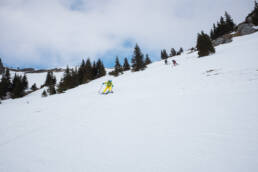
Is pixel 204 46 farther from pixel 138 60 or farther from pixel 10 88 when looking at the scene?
pixel 10 88

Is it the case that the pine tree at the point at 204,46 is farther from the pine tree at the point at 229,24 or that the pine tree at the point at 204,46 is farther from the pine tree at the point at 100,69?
the pine tree at the point at 229,24

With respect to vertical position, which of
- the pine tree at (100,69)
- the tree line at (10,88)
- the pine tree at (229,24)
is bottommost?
the tree line at (10,88)

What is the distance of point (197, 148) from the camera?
1.83m

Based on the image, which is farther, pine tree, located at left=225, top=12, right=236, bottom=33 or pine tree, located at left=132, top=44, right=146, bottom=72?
pine tree, located at left=225, top=12, right=236, bottom=33

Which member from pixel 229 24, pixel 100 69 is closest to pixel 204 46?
pixel 100 69

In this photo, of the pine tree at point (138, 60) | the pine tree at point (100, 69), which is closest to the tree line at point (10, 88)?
the pine tree at point (100, 69)

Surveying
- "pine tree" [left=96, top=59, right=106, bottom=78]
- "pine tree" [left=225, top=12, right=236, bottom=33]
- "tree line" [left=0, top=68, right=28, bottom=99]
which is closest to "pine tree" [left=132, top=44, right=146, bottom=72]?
"pine tree" [left=96, top=59, right=106, bottom=78]

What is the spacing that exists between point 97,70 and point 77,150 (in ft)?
135

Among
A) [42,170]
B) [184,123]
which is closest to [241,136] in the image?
[184,123]

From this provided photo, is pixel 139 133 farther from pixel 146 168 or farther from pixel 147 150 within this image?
pixel 146 168

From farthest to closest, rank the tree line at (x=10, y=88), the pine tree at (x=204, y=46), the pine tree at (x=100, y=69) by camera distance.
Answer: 1. the pine tree at (x=100, y=69)
2. the tree line at (x=10, y=88)
3. the pine tree at (x=204, y=46)

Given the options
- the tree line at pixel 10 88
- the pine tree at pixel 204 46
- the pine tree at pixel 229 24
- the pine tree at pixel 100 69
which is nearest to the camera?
the pine tree at pixel 204 46

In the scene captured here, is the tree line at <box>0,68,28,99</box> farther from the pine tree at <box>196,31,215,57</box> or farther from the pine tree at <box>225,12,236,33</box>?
the pine tree at <box>225,12,236,33</box>

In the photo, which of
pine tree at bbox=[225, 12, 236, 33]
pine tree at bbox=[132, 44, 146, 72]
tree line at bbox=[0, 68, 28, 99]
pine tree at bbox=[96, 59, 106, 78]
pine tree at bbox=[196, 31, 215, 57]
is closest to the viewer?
pine tree at bbox=[196, 31, 215, 57]
